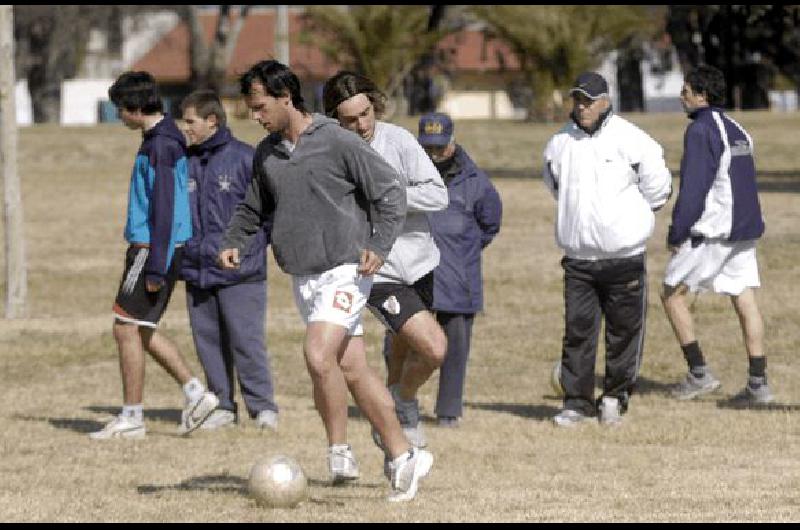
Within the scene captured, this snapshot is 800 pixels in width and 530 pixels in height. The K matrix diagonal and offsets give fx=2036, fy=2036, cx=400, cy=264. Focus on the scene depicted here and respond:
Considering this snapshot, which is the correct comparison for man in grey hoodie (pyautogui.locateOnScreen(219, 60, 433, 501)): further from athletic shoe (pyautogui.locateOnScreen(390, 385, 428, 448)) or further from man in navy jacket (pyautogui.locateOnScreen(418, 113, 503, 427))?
man in navy jacket (pyautogui.locateOnScreen(418, 113, 503, 427))

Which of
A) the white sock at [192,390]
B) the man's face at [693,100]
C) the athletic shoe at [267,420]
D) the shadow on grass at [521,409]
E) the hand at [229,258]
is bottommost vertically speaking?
the shadow on grass at [521,409]

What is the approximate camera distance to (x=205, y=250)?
11.6m

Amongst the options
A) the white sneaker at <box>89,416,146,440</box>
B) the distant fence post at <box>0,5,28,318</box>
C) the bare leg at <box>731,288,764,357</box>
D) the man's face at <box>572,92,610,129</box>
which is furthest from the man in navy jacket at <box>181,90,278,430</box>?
the distant fence post at <box>0,5,28,318</box>

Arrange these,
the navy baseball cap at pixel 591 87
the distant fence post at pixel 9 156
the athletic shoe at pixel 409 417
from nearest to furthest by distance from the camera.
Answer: the athletic shoe at pixel 409 417 → the navy baseball cap at pixel 591 87 → the distant fence post at pixel 9 156

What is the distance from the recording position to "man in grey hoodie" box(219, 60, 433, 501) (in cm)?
864

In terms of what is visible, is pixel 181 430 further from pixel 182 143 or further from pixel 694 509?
pixel 694 509

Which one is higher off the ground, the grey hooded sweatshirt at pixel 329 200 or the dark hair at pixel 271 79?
the dark hair at pixel 271 79

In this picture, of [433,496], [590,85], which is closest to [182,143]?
[590,85]

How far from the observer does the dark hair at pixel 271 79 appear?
866 cm

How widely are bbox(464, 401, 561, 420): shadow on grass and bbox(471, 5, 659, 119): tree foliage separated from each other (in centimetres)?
2988

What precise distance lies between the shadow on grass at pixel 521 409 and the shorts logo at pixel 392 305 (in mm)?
2628

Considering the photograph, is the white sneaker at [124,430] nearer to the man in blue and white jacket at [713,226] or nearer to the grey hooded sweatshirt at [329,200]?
the grey hooded sweatshirt at [329,200]

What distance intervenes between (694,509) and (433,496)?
3.90 feet

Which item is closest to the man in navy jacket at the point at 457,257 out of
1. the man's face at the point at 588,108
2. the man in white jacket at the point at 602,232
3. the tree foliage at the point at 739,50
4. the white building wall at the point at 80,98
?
the man in white jacket at the point at 602,232
